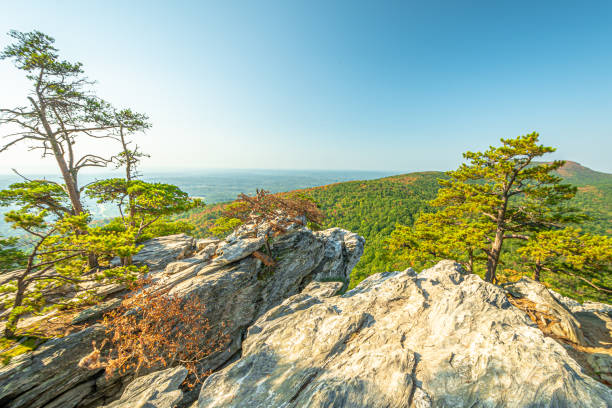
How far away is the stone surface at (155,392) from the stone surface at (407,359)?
1.01m

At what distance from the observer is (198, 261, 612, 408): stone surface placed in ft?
16.8

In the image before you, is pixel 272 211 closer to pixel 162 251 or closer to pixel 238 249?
pixel 238 249

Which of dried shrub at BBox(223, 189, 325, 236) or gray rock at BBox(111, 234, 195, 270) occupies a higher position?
dried shrub at BBox(223, 189, 325, 236)

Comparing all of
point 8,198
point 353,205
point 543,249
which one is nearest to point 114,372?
point 8,198

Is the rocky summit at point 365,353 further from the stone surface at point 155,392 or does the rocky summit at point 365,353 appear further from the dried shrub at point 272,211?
the dried shrub at point 272,211

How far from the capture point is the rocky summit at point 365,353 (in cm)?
527

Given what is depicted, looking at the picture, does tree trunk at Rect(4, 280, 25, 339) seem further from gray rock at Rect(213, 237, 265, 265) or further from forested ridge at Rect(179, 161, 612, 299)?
forested ridge at Rect(179, 161, 612, 299)

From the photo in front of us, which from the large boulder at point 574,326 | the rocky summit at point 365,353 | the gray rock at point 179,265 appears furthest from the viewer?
the gray rock at point 179,265

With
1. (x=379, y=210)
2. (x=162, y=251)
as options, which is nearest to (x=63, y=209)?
(x=162, y=251)

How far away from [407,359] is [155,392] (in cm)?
851

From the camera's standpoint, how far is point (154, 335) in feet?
27.2

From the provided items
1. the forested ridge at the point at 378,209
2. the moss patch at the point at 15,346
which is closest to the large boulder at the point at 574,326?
the moss patch at the point at 15,346

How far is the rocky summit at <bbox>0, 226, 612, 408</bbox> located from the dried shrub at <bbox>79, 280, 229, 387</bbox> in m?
0.46

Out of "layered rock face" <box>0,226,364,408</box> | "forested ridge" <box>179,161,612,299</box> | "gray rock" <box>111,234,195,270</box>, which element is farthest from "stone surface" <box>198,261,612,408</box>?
"forested ridge" <box>179,161,612,299</box>
